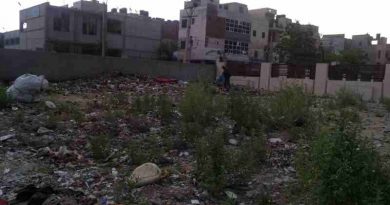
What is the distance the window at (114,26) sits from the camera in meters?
44.9

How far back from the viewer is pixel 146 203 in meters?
4.20

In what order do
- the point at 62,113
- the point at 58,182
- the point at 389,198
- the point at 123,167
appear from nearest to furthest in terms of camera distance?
1. the point at 389,198
2. the point at 58,182
3. the point at 123,167
4. the point at 62,113

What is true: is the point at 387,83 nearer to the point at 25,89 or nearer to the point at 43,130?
the point at 25,89

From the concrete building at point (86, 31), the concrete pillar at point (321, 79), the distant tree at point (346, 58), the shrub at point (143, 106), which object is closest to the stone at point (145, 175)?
the shrub at point (143, 106)

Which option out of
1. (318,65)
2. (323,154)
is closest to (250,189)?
(323,154)

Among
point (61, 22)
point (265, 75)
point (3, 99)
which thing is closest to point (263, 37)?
point (61, 22)

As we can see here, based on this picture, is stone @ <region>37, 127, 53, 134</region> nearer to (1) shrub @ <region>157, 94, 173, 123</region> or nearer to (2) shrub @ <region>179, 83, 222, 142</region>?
(1) shrub @ <region>157, 94, 173, 123</region>

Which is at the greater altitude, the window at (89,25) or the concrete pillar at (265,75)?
the window at (89,25)

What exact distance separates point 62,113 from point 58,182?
387cm

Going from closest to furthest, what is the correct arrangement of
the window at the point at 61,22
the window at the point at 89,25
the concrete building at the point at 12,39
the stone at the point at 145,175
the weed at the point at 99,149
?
the stone at the point at 145,175 < the weed at the point at 99,149 < the window at the point at 61,22 < the window at the point at 89,25 < the concrete building at the point at 12,39

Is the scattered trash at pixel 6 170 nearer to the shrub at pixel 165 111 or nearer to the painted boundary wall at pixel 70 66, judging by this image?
the shrub at pixel 165 111

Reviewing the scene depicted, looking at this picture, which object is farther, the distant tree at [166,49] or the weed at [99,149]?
the distant tree at [166,49]

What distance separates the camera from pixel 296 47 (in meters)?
43.5

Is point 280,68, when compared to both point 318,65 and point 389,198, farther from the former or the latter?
point 389,198
